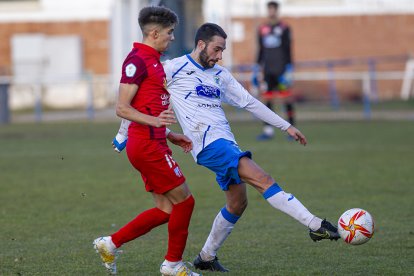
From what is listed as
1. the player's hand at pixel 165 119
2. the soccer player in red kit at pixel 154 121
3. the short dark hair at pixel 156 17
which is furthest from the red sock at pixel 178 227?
the short dark hair at pixel 156 17

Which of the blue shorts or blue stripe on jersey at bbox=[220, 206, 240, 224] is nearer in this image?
the blue shorts

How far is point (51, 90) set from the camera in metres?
30.5

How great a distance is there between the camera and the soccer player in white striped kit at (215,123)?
707 cm

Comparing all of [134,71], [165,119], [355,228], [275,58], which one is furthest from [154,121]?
[275,58]

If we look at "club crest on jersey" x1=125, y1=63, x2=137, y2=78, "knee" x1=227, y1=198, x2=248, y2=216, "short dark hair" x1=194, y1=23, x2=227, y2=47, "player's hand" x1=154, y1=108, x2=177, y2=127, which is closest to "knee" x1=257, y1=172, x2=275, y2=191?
"knee" x1=227, y1=198, x2=248, y2=216

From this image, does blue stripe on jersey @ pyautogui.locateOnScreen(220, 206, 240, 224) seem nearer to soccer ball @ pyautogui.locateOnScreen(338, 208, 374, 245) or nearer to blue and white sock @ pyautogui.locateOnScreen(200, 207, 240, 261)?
blue and white sock @ pyautogui.locateOnScreen(200, 207, 240, 261)

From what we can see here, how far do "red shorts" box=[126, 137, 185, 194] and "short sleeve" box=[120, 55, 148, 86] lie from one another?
410 millimetres

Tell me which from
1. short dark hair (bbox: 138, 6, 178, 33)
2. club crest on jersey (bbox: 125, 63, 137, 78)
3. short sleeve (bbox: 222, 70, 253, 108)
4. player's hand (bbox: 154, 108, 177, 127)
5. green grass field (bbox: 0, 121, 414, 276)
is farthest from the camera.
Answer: green grass field (bbox: 0, 121, 414, 276)

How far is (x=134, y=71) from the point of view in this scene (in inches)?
259

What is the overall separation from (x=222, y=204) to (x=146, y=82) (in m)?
4.45

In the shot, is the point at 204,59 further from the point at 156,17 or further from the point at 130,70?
the point at 130,70

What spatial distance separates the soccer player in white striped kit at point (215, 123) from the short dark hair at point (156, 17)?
567mm

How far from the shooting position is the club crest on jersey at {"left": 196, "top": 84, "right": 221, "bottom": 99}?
728 cm

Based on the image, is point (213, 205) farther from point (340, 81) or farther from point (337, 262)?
point (340, 81)
